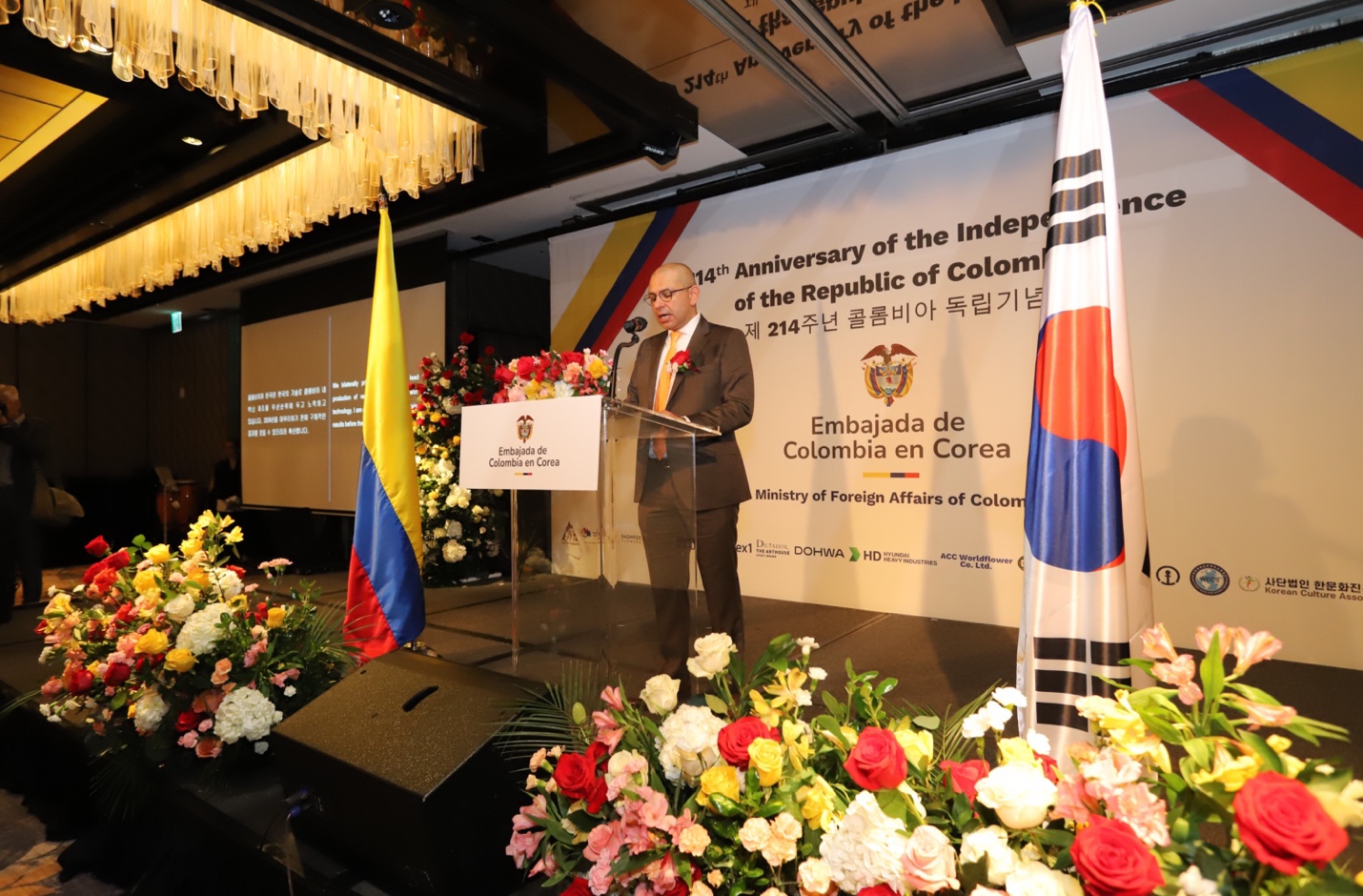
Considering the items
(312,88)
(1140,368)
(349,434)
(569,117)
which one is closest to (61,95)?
(312,88)

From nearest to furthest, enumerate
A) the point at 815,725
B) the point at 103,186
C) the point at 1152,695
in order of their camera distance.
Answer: the point at 1152,695 < the point at 815,725 < the point at 103,186

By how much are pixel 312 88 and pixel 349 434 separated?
14.3 feet

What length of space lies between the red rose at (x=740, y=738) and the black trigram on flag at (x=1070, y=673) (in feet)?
2.61

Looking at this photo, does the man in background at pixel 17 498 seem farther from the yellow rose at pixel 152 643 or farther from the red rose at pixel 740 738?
the red rose at pixel 740 738

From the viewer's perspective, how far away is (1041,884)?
72cm

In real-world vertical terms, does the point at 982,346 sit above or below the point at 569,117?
below

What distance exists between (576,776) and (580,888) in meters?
0.16

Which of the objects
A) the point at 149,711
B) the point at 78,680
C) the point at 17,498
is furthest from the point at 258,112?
the point at 149,711

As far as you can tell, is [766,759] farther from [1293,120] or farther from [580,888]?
[1293,120]

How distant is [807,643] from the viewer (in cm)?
112

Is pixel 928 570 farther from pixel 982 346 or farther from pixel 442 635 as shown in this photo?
pixel 442 635

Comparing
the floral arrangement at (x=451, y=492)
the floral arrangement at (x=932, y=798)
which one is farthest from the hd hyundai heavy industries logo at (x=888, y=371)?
the floral arrangement at (x=932, y=798)

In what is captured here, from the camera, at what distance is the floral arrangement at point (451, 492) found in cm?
497

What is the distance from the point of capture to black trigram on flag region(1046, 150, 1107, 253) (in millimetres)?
1541
